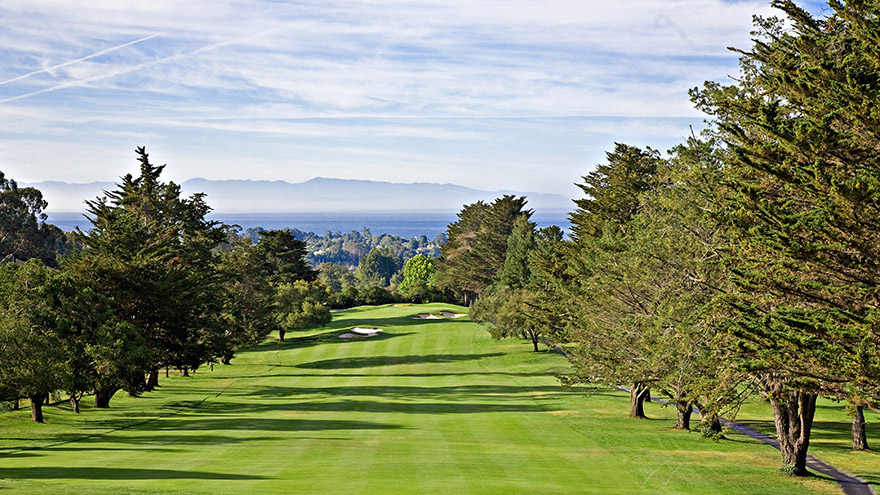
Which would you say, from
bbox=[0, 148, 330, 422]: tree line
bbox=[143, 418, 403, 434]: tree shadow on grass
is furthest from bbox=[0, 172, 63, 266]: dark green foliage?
bbox=[143, 418, 403, 434]: tree shadow on grass

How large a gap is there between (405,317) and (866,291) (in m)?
77.3

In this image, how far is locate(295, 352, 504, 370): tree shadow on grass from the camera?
61.8 metres

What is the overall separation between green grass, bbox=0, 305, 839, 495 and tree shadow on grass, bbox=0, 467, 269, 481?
0.17 ft

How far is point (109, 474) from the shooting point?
19.2 metres

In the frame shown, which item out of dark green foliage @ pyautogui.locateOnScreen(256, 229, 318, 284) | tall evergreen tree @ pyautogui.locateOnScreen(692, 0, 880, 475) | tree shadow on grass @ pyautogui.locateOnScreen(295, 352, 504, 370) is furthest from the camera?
dark green foliage @ pyautogui.locateOnScreen(256, 229, 318, 284)

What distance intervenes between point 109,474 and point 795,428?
1983 cm

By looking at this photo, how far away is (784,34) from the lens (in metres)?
20.5

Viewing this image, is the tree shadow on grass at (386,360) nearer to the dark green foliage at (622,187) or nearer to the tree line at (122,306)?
the tree line at (122,306)

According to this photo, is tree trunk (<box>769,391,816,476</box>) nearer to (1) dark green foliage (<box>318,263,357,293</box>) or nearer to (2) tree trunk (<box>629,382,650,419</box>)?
(2) tree trunk (<box>629,382,650,419</box>)

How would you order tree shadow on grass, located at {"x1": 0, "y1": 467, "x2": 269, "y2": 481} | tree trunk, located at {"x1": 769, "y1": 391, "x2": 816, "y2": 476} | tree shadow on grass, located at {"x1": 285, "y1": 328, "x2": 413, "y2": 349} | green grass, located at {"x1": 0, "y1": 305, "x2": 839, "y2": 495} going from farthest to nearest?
1. tree shadow on grass, located at {"x1": 285, "y1": 328, "x2": 413, "y2": 349}
2. tree trunk, located at {"x1": 769, "y1": 391, "x2": 816, "y2": 476}
3. green grass, located at {"x1": 0, "y1": 305, "x2": 839, "y2": 495}
4. tree shadow on grass, located at {"x1": 0, "y1": 467, "x2": 269, "y2": 481}

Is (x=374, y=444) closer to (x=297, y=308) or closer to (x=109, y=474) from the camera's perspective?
(x=109, y=474)

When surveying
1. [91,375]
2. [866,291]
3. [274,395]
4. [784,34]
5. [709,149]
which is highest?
[784,34]

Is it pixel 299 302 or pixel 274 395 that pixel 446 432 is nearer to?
pixel 274 395

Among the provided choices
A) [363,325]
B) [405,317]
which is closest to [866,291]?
[363,325]
